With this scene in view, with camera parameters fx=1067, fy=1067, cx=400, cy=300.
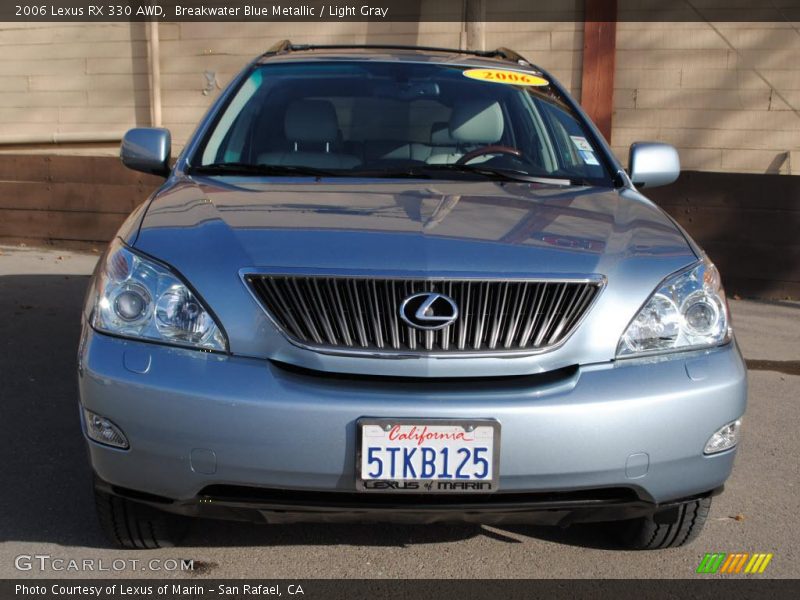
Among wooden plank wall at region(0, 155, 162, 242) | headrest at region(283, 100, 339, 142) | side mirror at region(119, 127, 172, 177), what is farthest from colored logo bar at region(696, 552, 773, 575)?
wooden plank wall at region(0, 155, 162, 242)

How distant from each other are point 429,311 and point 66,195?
313 inches

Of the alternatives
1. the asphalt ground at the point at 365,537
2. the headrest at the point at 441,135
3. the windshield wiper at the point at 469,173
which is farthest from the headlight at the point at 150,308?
the headrest at the point at 441,135

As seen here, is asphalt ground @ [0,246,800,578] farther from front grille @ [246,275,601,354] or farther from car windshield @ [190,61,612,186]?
car windshield @ [190,61,612,186]

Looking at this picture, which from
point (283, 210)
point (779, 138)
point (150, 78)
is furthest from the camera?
point (150, 78)

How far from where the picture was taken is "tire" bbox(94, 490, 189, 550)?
10.5 feet

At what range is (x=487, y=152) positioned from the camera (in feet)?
13.8

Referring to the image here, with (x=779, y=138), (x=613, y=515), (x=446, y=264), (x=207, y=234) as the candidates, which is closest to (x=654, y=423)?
(x=613, y=515)

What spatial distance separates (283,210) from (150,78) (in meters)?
9.35

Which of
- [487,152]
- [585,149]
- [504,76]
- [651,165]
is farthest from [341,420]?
[504,76]

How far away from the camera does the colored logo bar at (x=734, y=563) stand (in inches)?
134

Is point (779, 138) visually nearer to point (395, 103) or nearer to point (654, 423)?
point (395, 103)

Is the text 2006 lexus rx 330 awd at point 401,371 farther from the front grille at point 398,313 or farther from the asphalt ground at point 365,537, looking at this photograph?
the asphalt ground at point 365,537

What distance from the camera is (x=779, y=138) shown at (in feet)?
35.4

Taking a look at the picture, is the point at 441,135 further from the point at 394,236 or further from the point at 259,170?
the point at 394,236
